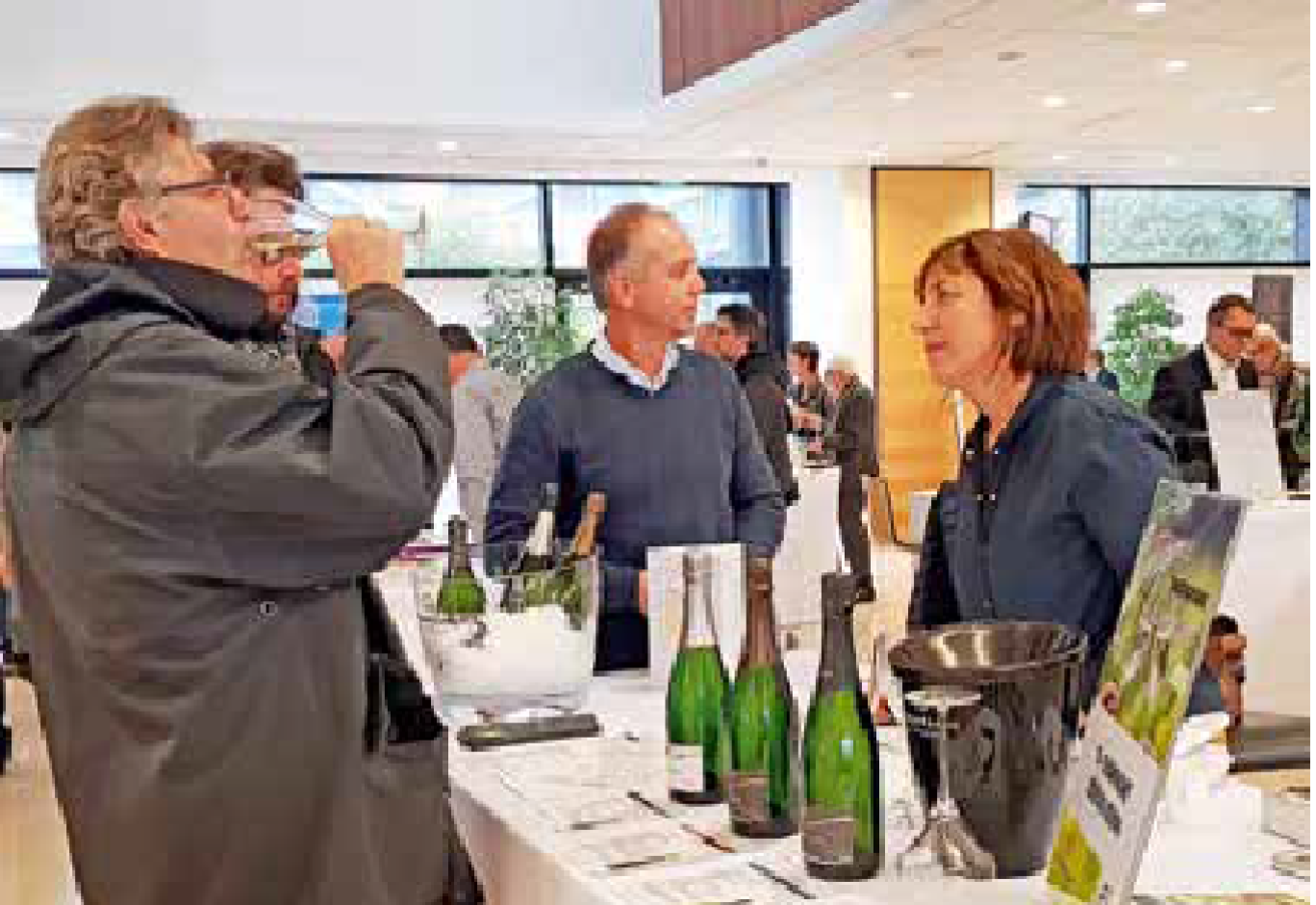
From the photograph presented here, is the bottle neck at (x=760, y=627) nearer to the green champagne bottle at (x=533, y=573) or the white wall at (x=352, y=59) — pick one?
the green champagne bottle at (x=533, y=573)

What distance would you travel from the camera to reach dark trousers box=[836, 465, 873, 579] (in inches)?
356

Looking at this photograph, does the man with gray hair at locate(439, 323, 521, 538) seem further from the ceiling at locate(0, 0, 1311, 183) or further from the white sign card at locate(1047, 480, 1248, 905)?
the white sign card at locate(1047, 480, 1248, 905)

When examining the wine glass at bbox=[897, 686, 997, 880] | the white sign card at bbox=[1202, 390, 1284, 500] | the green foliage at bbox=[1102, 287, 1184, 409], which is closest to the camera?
the wine glass at bbox=[897, 686, 997, 880]

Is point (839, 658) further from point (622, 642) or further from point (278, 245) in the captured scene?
point (622, 642)

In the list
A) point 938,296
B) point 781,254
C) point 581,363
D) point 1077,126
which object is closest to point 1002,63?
point 1077,126

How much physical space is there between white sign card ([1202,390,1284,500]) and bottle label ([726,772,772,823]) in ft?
11.9

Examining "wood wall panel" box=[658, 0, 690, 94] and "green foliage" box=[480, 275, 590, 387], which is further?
"green foliage" box=[480, 275, 590, 387]

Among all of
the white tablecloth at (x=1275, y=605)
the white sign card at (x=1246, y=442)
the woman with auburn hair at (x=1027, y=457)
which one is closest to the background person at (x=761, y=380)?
the white sign card at (x=1246, y=442)

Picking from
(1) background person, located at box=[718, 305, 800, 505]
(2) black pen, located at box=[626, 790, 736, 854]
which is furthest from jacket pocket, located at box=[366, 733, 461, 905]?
(1) background person, located at box=[718, 305, 800, 505]

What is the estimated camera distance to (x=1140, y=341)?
44.9 feet

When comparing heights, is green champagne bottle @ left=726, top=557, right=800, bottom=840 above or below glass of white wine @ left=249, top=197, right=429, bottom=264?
below

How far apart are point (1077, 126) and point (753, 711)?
9907mm

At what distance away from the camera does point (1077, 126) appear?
1084cm

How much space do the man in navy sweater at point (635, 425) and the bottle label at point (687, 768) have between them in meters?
0.95
